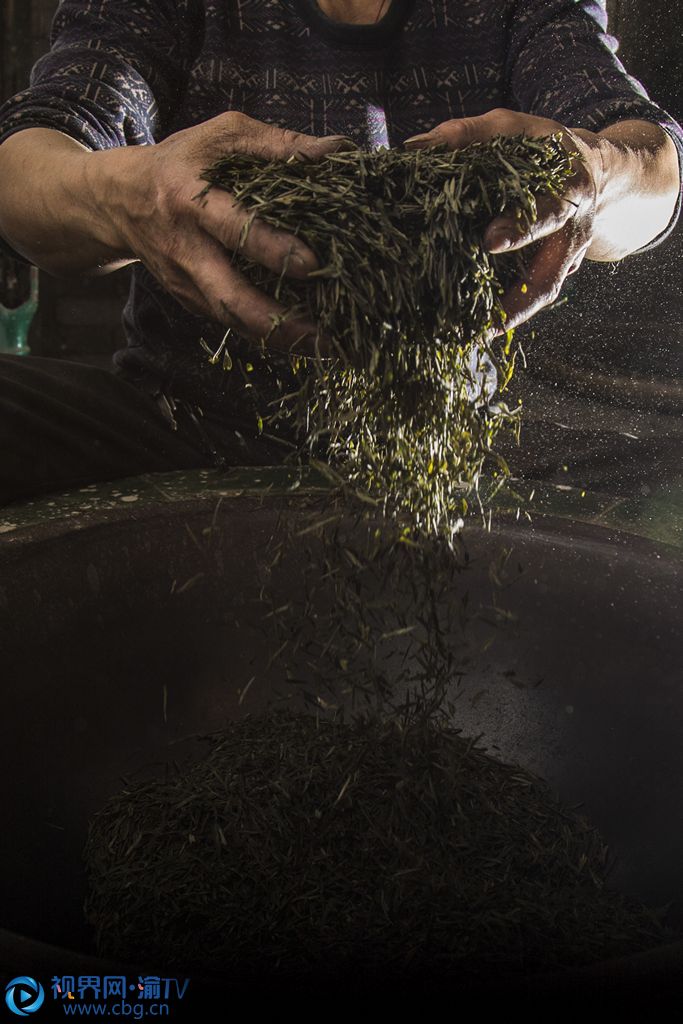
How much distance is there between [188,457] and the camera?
5.41 ft

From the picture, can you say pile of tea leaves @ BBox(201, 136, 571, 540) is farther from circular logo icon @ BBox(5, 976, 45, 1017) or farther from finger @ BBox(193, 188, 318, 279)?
circular logo icon @ BBox(5, 976, 45, 1017)

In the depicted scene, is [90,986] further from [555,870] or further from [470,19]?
[470,19]

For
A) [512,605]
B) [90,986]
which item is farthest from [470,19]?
[90,986]

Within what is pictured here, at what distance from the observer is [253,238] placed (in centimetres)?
92

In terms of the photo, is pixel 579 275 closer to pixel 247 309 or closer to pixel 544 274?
pixel 544 274

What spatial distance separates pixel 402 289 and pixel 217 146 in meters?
0.29

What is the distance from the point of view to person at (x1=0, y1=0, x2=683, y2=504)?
1056mm

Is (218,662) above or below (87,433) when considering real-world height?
below

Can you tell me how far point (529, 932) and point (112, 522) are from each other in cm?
68

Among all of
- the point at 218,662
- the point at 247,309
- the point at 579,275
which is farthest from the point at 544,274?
the point at 579,275

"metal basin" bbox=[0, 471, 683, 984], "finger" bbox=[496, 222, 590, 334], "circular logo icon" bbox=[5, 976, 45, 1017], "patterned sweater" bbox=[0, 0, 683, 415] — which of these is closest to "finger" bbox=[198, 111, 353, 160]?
"finger" bbox=[496, 222, 590, 334]

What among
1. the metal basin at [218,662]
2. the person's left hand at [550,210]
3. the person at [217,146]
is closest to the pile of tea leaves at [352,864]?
the metal basin at [218,662]

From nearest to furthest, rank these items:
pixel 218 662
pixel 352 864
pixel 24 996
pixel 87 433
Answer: pixel 24 996 → pixel 352 864 → pixel 218 662 → pixel 87 433

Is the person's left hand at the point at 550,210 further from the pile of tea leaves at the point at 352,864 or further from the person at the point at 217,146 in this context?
Answer: the pile of tea leaves at the point at 352,864
